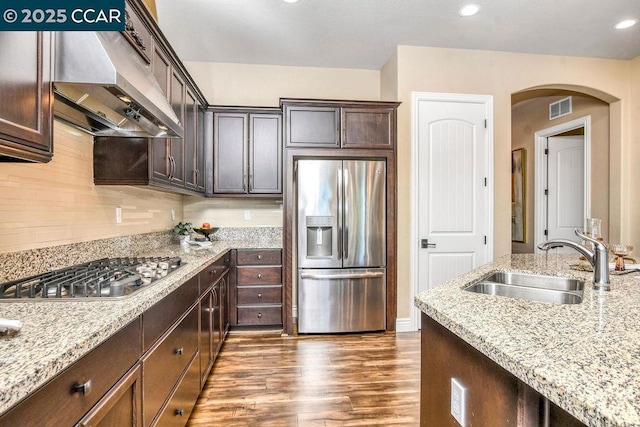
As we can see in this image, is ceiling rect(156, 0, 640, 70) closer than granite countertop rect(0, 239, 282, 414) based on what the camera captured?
No

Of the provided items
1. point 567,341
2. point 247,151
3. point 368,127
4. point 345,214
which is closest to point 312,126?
point 368,127

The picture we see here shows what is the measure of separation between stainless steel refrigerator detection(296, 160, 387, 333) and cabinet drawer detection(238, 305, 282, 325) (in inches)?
9.9

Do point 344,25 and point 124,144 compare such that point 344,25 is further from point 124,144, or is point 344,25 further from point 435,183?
point 124,144

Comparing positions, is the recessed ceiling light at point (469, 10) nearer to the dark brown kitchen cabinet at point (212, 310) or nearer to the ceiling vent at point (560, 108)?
the ceiling vent at point (560, 108)

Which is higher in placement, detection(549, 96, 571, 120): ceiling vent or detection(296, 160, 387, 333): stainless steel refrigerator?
detection(549, 96, 571, 120): ceiling vent

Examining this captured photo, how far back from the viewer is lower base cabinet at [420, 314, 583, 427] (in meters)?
0.79

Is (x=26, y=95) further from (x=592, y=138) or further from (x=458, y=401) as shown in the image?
(x=592, y=138)

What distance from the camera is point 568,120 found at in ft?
15.0

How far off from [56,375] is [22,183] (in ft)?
3.97

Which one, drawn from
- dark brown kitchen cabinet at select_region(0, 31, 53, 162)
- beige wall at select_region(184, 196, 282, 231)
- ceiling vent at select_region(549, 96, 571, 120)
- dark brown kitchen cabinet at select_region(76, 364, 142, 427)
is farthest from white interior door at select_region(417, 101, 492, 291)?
dark brown kitchen cabinet at select_region(0, 31, 53, 162)

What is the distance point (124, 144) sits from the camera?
7.05 feet

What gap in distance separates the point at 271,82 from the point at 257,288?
94.4 inches

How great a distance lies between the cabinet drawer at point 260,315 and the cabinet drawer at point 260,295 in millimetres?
59

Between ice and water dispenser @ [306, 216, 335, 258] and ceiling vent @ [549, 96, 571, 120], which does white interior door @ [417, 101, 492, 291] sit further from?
ceiling vent @ [549, 96, 571, 120]
